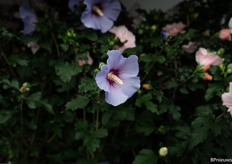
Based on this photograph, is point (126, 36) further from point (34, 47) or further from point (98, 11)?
point (34, 47)

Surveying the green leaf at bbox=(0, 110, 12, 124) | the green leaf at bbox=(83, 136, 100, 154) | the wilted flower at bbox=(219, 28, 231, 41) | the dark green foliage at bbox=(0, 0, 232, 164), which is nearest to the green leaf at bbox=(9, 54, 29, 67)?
the dark green foliage at bbox=(0, 0, 232, 164)

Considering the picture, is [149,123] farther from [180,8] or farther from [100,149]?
[180,8]

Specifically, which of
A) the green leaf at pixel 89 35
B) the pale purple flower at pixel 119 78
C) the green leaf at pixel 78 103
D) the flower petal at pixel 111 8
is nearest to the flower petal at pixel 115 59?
the pale purple flower at pixel 119 78

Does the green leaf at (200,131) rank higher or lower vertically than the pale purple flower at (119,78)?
lower

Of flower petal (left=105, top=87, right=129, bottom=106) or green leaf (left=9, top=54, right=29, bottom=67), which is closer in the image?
flower petal (left=105, top=87, right=129, bottom=106)

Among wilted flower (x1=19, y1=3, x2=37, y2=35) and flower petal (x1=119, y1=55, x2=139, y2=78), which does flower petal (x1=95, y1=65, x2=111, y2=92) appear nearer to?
flower petal (x1=119, y1=55, x2=139, y2=78)

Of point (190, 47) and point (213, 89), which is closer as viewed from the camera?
point (213, 89)

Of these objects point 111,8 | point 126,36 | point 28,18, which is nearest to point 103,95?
point 126,36

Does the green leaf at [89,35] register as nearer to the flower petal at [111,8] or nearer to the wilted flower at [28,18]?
the flower petal at [111,8]
